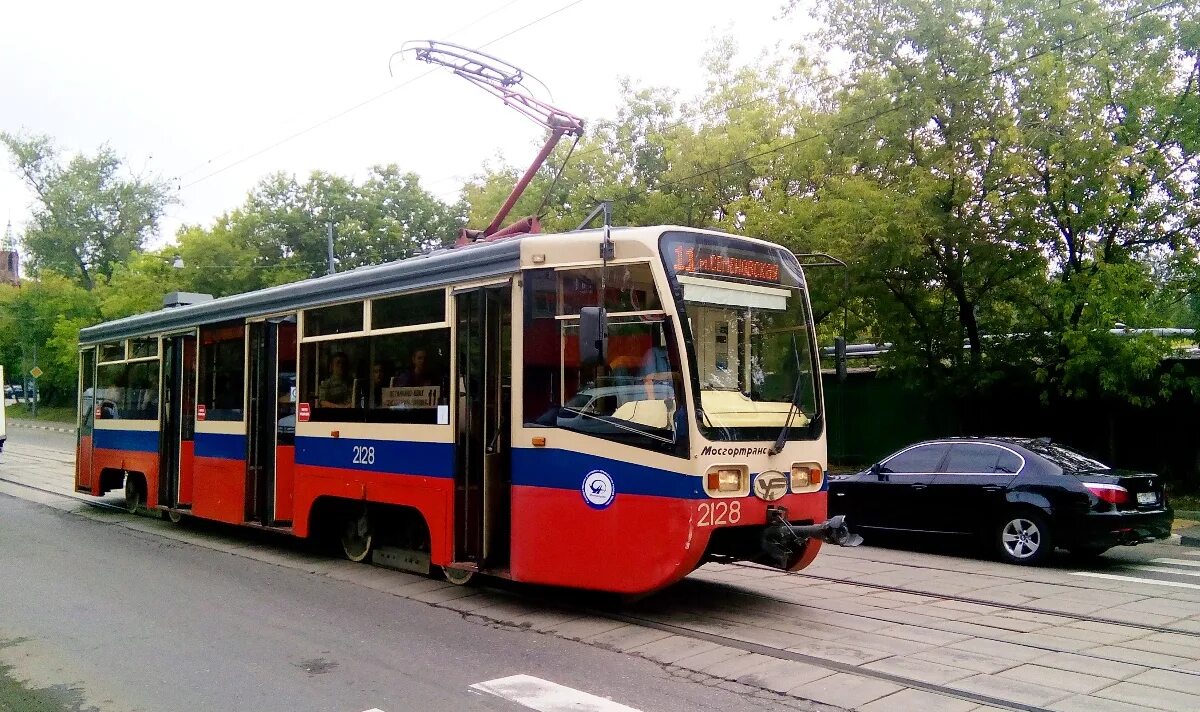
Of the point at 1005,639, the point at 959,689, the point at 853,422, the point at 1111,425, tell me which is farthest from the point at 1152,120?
the point at 959,689

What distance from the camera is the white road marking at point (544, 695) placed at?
17.9ft

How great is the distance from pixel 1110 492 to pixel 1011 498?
1.04 metres

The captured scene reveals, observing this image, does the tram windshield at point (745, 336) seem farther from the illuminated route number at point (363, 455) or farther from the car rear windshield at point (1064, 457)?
the car rear windshield at point (1064, 457)

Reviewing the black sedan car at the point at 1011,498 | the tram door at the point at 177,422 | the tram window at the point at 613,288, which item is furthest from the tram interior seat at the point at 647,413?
the tram door at the point at 177,422

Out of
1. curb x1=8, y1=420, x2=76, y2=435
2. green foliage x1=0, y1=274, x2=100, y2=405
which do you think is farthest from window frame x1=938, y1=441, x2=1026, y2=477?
green foliage x1=0, y1=274, x2=100, y2=405

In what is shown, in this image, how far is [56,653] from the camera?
6.92m

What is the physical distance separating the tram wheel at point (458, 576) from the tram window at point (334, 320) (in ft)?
8.68

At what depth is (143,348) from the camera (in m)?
14.3

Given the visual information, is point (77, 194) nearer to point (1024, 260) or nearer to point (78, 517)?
point (78, 517)


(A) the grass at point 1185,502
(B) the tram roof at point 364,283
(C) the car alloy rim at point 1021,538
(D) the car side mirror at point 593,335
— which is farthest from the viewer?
(A) the grass at point 1185,502

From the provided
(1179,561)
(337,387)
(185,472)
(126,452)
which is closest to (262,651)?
(337,387)

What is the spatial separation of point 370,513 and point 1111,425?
14.3 m

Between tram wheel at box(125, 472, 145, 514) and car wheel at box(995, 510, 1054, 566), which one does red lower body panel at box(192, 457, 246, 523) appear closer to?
tram wheel at box(125, 472, 145, 514)

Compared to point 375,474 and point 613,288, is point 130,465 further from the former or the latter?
point 613,288
